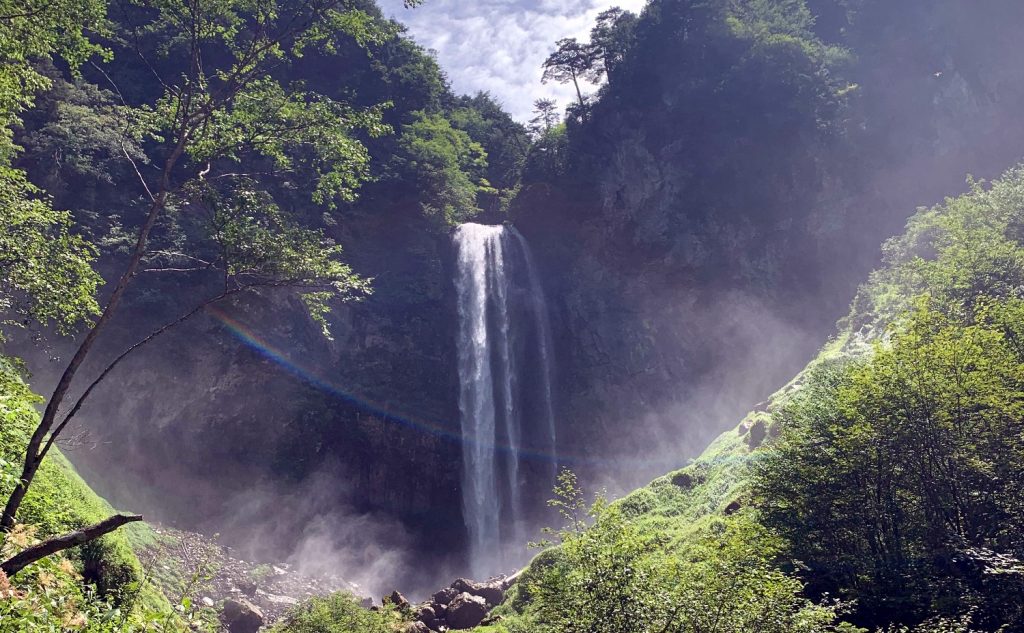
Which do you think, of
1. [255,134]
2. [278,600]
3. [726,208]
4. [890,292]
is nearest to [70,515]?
[255,134]

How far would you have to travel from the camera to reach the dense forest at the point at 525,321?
940 cm

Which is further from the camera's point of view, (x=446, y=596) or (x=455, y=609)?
(x=446, y=596)

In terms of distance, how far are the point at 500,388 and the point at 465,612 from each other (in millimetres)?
17633

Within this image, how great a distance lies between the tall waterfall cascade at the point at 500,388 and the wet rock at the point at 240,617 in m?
13.4

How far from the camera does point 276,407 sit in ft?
104

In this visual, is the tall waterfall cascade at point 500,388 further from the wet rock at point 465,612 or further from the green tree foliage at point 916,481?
the green tree foliage at point 916,481

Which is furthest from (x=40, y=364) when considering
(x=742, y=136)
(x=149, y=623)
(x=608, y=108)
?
(x=742, y=136)

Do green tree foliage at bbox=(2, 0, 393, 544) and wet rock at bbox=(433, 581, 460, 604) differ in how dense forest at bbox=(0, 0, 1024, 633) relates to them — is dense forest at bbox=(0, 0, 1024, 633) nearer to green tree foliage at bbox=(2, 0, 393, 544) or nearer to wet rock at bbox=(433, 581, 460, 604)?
green tree foliage at bbox=(2, 0, 393, 544)

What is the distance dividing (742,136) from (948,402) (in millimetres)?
33675

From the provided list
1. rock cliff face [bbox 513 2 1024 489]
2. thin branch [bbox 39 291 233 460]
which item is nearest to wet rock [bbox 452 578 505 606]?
rock cliff face [bbox 513 2 1024 489]

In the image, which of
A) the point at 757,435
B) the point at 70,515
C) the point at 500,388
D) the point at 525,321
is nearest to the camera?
the point at 70,515

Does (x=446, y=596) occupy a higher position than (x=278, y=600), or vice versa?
(x=278, y=600)

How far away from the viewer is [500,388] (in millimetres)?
35906

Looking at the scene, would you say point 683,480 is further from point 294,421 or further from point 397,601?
point 294,421
